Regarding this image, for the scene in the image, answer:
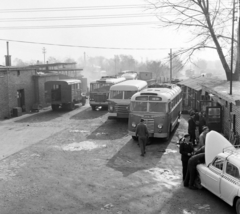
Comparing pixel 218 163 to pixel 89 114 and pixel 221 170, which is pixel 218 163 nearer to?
pixel 221 170

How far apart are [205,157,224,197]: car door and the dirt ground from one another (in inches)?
15.4

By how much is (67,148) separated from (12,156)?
252cm

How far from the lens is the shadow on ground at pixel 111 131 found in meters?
17.4

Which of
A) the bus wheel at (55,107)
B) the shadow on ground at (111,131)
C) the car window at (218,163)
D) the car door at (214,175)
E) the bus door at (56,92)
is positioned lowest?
the shadow on ground at (111,131)

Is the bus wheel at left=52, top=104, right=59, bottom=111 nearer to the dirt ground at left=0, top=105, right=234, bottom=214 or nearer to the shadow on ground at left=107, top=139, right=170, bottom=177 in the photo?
the dirt ground at left=0, top=105, right=234, bottom=214

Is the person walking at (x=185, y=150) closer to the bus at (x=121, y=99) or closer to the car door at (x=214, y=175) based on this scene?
the car door at (x=214, y=175)

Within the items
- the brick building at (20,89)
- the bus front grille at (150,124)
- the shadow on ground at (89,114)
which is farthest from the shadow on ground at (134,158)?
the brick building at (20,89)

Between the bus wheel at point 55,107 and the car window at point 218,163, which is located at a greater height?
the car window at point 218,163

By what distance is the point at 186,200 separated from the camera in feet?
29.0

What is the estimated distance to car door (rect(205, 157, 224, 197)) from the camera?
27.6 ft

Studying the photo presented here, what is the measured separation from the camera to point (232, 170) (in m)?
7.96

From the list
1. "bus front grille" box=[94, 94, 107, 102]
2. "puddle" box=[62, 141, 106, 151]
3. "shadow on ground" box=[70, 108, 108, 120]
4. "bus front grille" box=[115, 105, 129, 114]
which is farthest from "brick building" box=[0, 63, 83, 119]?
"puddle" box=[62, 141, 106, 151]

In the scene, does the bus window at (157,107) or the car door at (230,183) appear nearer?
the car door at (230,183)

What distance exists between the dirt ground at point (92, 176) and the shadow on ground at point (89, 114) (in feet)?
16.6
